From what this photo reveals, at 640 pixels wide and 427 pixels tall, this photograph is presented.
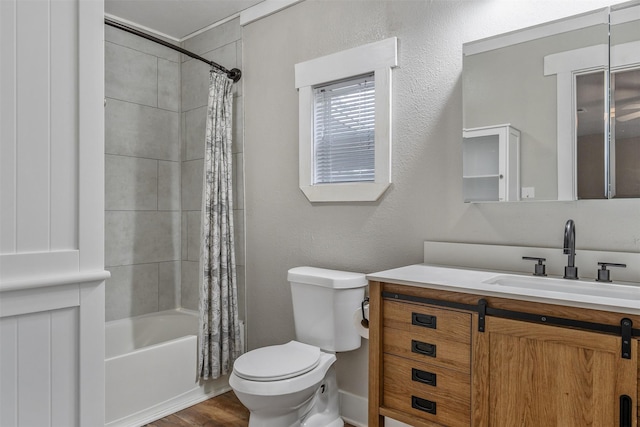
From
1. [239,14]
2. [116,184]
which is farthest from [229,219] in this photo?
[239,14]

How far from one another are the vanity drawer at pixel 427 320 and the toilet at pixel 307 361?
1.63 ft

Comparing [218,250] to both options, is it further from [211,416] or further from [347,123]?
[347,123]

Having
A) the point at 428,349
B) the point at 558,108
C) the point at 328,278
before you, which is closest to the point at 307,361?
the point at 328,278

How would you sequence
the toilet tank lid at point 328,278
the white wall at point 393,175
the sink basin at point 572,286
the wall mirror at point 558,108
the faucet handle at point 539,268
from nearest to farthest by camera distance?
the sink basin at point 572,286 → the wall mirror at point 558,108 → the faucet handle at point 539,268 → the white wall at point 393,175 → the toilet tank lid at point 328,278

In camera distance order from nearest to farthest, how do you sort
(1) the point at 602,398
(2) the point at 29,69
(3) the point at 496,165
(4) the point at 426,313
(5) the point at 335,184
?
(2) the point at 29,69 < (1) the point at 602,398 < (4) the point at 426,313 < (3) the point at 496,165 < (5) the point at 335,184

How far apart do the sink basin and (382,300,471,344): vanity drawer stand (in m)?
0.21

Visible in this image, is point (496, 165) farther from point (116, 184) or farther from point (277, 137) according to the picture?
point (116, 184)

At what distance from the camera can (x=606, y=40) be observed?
1.62 m

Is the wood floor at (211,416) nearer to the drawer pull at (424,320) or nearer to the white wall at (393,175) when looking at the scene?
the white wall at (393,175)

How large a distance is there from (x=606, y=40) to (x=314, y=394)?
2009 millimetres

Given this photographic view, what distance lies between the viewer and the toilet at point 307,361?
190 cm

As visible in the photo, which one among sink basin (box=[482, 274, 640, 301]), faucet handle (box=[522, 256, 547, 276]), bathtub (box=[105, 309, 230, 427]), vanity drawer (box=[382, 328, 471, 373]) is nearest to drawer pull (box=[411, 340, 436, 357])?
vanity drawer (box=[382, 328, 471, 373])

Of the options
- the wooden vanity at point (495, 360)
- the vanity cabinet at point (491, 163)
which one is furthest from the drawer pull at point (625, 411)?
the vanity cabinet at point (491, 163)

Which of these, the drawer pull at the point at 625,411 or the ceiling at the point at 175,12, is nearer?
the drawer pull at the point at 625,411
